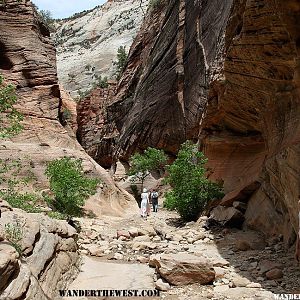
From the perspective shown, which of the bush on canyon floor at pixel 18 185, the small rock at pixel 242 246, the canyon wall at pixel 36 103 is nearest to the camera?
the small rock at pixel 242 246

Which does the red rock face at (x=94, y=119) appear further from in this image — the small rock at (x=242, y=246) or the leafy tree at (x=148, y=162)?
the small rock at (x=242, y=246)

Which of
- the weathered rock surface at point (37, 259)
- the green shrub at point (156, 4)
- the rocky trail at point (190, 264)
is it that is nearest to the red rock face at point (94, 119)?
the green shrub at point (156, 4)

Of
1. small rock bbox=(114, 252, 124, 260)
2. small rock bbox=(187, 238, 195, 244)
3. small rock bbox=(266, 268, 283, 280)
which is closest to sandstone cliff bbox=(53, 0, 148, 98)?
small rock bbox=(187, 238, 195, 244)

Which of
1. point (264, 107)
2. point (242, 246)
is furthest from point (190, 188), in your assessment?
point (242, 246)

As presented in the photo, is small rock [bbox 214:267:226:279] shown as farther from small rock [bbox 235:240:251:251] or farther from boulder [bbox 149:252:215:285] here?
small rock [bbox 235:240:251:251]

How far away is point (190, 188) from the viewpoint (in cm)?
1398

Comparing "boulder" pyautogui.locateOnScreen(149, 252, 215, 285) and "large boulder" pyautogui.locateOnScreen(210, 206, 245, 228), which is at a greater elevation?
"boulder" pyautogui.locateOnScreen(149, 252, 215, 285)

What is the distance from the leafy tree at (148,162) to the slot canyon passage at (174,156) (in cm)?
108

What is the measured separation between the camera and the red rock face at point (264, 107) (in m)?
7.96

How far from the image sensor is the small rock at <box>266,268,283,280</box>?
6.80 meters

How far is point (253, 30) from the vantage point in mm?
8820

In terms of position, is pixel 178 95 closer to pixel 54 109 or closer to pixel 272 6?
pixel 54 109

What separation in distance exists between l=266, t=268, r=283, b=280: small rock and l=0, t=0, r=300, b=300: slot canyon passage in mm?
18

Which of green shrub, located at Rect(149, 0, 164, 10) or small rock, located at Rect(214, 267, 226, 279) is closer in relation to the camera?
small rock, located at Rect(214, 267, 226, 279)
